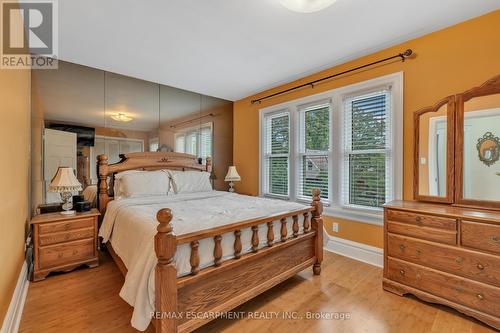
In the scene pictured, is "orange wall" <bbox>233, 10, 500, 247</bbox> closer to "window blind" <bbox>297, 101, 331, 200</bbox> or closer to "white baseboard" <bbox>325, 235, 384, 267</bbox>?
"white baseboard" <bbox>325, 235, 384, 267</bbox>

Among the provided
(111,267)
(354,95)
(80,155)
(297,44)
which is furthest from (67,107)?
(354,95)

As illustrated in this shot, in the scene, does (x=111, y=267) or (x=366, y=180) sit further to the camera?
(x=366, y=180)

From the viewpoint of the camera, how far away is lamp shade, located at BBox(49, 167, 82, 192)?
8.09 ft

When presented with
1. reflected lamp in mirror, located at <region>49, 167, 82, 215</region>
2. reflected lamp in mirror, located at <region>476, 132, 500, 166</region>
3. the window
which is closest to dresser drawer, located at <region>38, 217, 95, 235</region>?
reflected lamp in mirror, located at <region>49, 167, 82, 215</region>

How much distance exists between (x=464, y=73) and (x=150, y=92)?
391 centimetres

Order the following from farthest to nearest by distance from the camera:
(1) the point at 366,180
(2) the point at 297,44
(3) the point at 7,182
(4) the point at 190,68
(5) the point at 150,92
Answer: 1. (5) the point at 150,92
2. (4) the point at 190,68
3. (1) the point at 366,180
4. (2) the point at 297,44
5. (3) the point at 7,182

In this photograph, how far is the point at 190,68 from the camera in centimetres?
323

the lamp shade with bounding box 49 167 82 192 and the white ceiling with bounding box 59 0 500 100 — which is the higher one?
the white ceiling with bounding box 59 0 500 100

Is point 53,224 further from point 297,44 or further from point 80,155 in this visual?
point 297,44

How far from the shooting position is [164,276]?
1.36 m

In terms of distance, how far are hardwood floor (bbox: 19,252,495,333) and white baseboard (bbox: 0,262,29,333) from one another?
48 millimetres

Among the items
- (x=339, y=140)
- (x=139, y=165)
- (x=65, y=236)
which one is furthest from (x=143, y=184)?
(x=339, y=140)

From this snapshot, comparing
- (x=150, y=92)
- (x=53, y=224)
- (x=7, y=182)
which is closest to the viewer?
(x=7, y=182)

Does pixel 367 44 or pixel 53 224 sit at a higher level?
pixel 367 44
